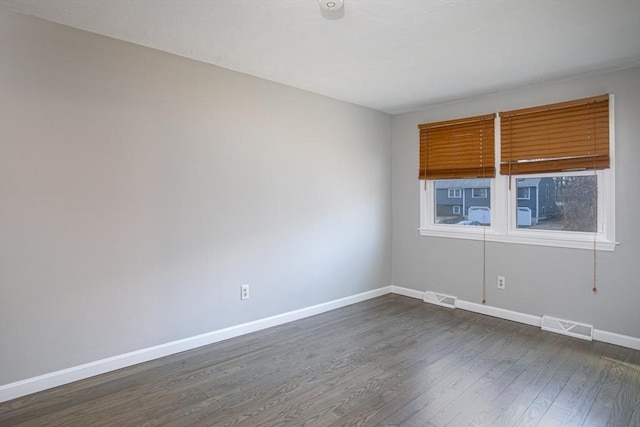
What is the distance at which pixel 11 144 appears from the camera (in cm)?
224

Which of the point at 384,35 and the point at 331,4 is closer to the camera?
the point at 331,4

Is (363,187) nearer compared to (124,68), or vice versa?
(124,68)

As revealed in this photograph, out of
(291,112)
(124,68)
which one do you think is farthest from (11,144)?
(291,112)

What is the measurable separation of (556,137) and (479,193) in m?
0.94

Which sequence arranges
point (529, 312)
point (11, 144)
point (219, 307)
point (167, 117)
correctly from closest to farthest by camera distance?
point (11, 144) → point (167, 117) → point (219, 307) → point (529, 312)

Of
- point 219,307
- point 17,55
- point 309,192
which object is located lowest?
point 219,307

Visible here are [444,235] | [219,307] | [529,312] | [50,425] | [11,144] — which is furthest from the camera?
[444,235]

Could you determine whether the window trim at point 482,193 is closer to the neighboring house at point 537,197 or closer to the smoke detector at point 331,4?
the neighboring house at point 537,197

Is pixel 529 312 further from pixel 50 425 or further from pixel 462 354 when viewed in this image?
pixel 50 425

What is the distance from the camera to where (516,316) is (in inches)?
147

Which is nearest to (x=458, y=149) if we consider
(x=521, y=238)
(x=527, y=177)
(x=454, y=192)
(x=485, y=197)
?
(x=454, y=192)

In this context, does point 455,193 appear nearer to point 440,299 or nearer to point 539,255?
point 539,255

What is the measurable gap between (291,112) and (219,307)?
1996 millimetres

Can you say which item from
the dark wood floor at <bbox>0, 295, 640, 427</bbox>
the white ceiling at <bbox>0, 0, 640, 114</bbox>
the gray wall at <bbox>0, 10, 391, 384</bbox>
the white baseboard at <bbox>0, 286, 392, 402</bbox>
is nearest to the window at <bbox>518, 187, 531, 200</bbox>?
the white ceiling at <bbox>0, 0, 640, 114</bbox>
